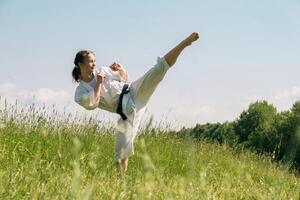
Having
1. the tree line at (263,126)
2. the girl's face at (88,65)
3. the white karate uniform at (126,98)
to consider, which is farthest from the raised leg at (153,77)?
the tree line at (263,126)

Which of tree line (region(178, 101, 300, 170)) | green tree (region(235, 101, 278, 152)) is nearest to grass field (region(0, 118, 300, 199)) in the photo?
tree line (region(178, 101, 300, 170))

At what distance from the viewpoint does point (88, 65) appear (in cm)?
591

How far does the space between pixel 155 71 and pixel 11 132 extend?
2.17 m

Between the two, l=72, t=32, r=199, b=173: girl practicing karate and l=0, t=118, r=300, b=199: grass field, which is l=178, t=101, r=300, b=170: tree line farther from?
l=72, t=32, r=199, b=173: girl practicing karate

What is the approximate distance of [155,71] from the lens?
5.42 metres

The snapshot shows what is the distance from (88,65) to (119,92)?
1.51 feet

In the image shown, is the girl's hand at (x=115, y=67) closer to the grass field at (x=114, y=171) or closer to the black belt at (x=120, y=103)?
the black belt at (x=120, y=103)

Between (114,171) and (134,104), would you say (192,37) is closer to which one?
(134,104)

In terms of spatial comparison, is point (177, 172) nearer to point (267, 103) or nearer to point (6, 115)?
point (6, 115)

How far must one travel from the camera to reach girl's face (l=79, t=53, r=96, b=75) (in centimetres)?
590

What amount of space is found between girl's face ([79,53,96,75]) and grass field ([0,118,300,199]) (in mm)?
857

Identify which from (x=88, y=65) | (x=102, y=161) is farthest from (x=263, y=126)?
(x=88, y=65)

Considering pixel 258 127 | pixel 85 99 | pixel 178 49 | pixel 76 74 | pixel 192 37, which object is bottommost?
pixel 258 127

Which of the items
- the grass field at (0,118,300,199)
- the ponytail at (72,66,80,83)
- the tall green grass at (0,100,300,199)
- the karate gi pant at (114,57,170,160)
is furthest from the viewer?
the ponytail at (72,66,80,83)
